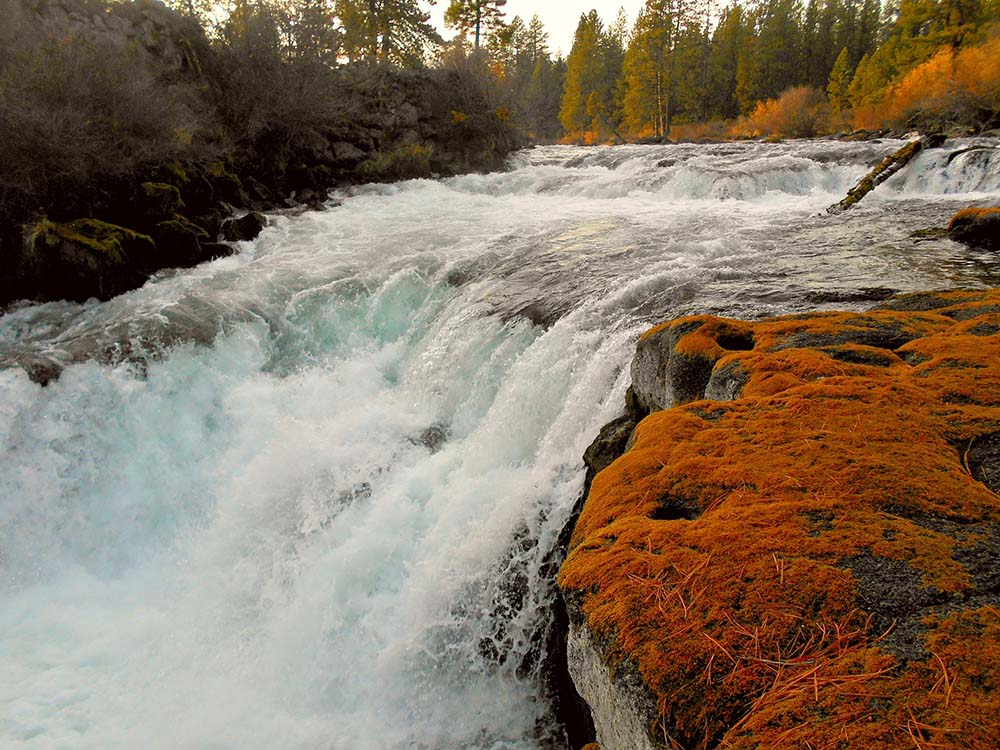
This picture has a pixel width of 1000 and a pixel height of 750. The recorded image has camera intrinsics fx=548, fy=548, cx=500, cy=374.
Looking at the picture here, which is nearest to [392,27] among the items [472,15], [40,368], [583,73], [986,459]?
[472,15]

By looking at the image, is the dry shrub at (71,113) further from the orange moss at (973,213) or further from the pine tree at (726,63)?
the pine tree at (726,63)

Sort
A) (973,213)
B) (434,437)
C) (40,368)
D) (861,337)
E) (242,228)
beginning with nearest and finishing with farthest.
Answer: (861,337)
(434,437)
(40,368)
(973,213)
(242,228)

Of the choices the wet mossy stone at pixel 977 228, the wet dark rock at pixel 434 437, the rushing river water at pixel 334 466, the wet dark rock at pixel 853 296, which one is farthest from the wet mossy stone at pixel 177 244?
the wet mossy stone at pixel 977 228

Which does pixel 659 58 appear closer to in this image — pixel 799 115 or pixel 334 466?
pixel 799 115

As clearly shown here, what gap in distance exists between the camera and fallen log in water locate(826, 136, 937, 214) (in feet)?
37.5

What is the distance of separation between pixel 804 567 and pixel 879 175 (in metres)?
13.8

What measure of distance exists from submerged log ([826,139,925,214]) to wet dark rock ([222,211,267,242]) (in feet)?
40.7

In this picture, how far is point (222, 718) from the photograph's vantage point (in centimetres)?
375

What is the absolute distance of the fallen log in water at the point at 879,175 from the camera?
11.4 meters

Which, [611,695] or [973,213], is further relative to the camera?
[973,213]

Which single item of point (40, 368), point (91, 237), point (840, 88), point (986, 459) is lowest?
point (40, 368)

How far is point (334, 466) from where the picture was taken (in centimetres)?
569

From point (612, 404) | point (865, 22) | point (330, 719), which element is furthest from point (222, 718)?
point (865, 22)

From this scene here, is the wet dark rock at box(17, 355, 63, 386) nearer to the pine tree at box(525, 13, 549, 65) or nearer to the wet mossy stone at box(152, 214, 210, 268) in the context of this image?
the wet mossy stone at box(152, 214, 210, 268)
